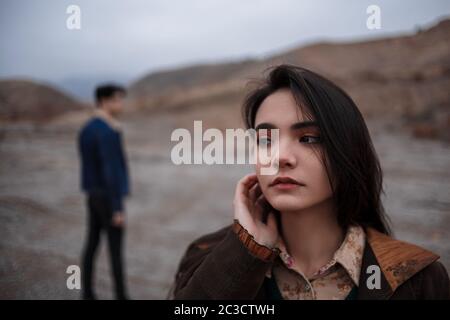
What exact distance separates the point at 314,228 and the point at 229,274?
359 millimetres

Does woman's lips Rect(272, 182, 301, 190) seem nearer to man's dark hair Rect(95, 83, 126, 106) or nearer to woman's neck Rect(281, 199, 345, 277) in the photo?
woman's neck Rect(281, 199, 345, 277)

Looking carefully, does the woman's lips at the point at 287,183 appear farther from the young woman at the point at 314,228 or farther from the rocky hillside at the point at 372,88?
the rocky hillside at the point at 372,88

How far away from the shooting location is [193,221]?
639 cm

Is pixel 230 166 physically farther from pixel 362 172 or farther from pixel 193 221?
pixel 362 172

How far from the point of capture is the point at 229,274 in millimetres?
1312

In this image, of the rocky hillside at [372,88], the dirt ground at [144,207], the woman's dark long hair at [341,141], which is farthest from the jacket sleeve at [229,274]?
the rocky hillside at [372,88]

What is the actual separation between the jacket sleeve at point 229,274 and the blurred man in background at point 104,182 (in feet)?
6.63

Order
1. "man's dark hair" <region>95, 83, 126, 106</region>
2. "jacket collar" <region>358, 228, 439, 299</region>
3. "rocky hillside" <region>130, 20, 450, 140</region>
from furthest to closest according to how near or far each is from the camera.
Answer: "rocky hillside" <region>130, 20, 450, 140</region> < "man's dark hair" <region>95, 83, 126, 106</region> < "jacket collar" <region>358, 228, 439, 299</region>

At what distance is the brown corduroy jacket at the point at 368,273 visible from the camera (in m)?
1.25

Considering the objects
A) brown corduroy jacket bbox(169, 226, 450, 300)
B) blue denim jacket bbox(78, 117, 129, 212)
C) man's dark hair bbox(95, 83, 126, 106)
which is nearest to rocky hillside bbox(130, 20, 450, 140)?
man's dark hair bbox(95, 83, 126, 106)

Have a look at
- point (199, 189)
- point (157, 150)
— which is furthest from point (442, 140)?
point (157, 150)

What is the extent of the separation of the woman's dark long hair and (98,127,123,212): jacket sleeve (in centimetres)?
204

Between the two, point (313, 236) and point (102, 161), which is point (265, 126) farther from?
point (102, 161)

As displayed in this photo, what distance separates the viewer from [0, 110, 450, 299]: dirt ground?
5.61 ft
